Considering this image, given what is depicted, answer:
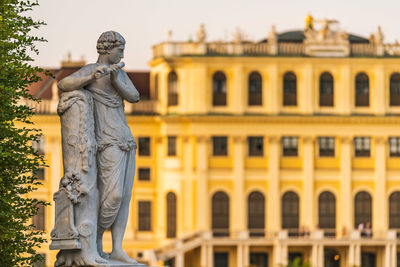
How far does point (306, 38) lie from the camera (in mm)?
95812

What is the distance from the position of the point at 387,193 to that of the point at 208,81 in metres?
11.8

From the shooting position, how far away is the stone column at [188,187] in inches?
3661

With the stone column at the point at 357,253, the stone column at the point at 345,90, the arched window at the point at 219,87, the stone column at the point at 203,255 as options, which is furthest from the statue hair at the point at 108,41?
the stone column at the point at 345,90

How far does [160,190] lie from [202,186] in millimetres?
2651

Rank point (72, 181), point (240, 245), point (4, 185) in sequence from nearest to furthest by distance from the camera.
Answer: point (72, 181) < point (4, 185) < point (240, 245)

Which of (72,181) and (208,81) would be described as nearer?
(72,181)

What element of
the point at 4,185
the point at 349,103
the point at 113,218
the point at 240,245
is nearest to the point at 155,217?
the point at 240,245

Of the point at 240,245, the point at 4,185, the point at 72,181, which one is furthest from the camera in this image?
the point at 240,245

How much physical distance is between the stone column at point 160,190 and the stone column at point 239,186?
3.99 metres

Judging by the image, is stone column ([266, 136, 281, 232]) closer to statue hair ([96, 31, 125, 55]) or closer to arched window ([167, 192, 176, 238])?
arched window ([167, 192, 176, 238])

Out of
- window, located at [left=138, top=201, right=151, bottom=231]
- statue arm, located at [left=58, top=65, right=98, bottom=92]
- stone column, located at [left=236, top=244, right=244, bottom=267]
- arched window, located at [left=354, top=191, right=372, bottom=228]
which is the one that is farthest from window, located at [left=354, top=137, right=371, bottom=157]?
statue arm, located at [left=58, top=65, right=98, bottom=92]

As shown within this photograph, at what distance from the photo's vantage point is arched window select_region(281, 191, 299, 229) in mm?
93438

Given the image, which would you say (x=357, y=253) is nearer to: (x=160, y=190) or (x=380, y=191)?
(x=380, y=191)

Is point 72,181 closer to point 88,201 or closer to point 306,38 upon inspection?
point 88,201
